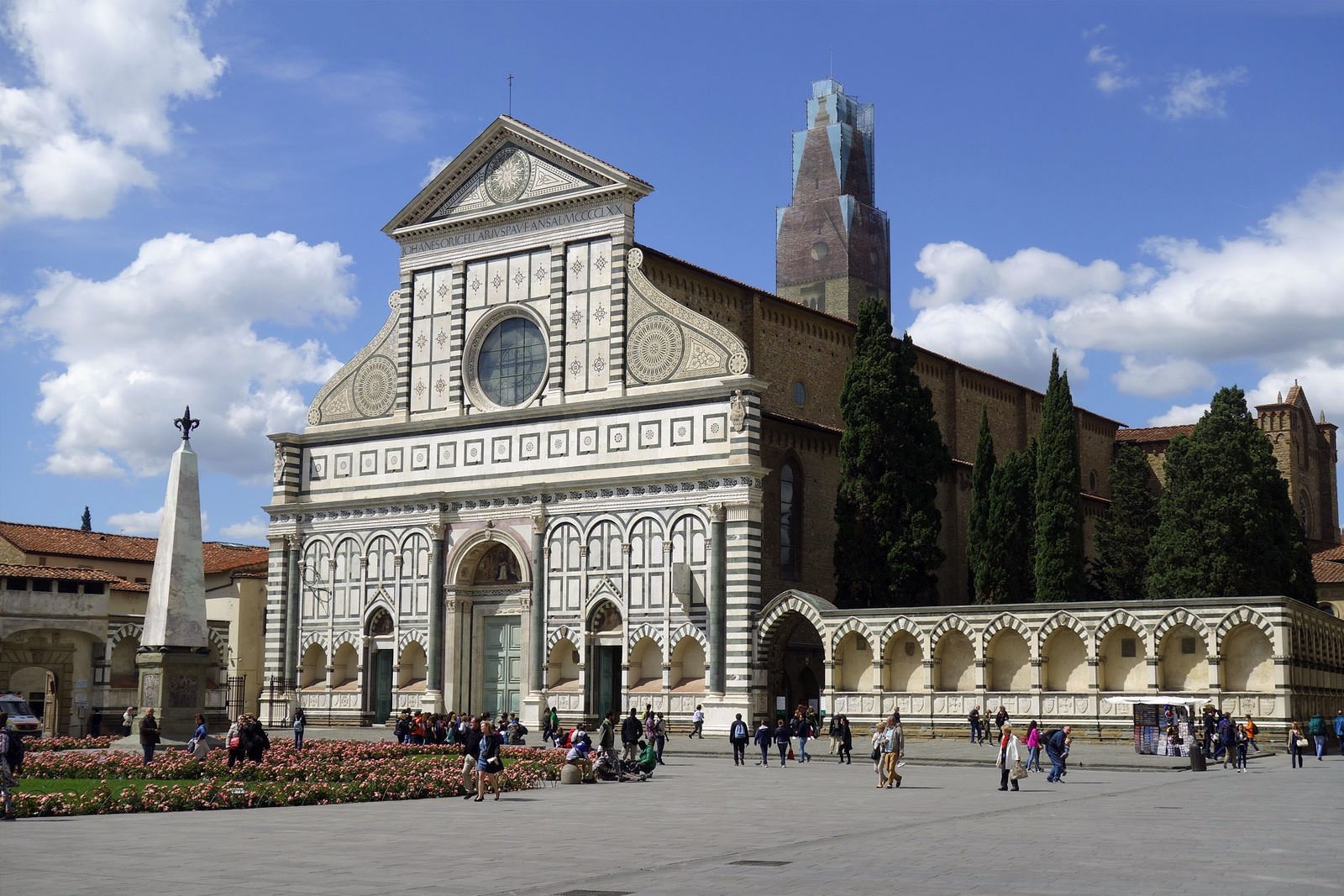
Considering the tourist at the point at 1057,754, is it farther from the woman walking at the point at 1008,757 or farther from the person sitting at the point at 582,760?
the person sitting at the point at 582,760

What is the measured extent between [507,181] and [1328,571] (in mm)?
40737

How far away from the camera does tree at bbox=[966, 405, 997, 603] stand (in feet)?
152

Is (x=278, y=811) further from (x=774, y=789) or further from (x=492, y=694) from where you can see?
(x=492, y=694)

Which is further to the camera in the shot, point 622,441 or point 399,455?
point 399,455

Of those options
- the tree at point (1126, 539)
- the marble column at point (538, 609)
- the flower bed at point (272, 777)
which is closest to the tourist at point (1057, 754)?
Answer: the flower bed at point (272, 777)

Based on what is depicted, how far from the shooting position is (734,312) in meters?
47.9

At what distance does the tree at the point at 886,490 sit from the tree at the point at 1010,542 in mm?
3363

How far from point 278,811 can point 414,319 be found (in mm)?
30190

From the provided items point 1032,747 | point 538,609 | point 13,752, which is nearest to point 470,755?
point 13,752

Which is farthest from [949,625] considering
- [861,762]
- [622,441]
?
[622,441]

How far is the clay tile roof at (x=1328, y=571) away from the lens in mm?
64250

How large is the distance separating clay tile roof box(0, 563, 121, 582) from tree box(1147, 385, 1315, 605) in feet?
114

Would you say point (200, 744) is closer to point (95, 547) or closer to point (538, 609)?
point (538, 609)

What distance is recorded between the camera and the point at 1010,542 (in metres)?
46.5
